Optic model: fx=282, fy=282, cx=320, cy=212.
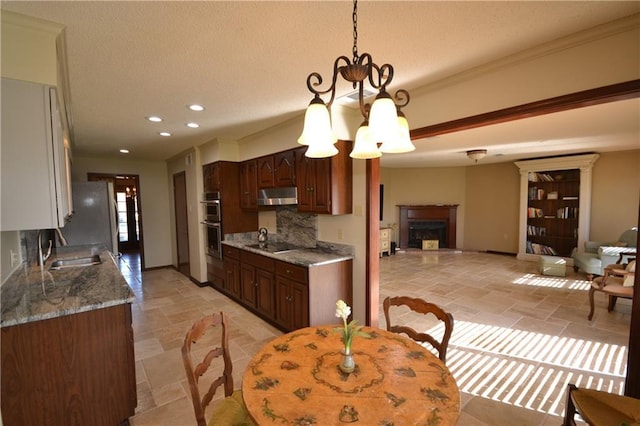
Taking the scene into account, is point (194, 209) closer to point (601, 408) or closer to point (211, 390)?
point (211, 390)

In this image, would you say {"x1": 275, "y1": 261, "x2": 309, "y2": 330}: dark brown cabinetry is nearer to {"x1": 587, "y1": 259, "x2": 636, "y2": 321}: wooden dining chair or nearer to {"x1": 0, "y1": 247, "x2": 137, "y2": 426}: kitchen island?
{"x1": 0, "y1": 247, "x2": 137, "y2": 426}: kitchen island

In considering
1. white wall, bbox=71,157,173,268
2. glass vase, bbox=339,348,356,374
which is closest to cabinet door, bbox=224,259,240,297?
white wall, bbox=71,157,173,268

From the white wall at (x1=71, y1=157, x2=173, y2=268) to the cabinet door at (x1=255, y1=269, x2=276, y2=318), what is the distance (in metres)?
3.96

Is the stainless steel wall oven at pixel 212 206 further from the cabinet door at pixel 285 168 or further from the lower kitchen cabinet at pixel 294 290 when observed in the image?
the cabinet door at pixel 285 168

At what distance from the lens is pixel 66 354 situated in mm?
1679

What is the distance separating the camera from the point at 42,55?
154cm

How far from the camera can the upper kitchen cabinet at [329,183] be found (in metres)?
2.96

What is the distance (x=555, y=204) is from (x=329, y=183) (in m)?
6.61

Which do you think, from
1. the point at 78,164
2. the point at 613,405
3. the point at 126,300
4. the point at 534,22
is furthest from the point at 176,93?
the point at 78,164

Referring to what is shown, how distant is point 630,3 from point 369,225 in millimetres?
2185

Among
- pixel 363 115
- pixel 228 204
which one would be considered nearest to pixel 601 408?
pixel 363 115

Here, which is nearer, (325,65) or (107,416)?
(107,416)

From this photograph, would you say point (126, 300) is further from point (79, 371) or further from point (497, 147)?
point (497, 147)

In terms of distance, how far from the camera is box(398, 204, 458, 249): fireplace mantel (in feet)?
26.7
